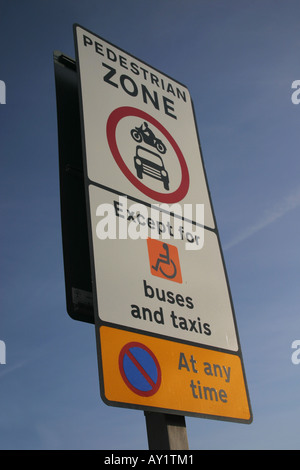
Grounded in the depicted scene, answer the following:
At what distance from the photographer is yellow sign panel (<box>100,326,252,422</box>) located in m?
2.28

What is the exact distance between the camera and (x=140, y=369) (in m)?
2.37

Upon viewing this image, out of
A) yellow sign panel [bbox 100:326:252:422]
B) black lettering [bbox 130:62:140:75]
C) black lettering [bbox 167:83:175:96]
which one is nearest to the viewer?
yellow sign panel [bbox 100:326:252:422]

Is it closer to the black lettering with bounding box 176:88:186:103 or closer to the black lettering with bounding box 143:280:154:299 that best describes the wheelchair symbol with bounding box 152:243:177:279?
the black lettering with bounding box 143:280:154:299

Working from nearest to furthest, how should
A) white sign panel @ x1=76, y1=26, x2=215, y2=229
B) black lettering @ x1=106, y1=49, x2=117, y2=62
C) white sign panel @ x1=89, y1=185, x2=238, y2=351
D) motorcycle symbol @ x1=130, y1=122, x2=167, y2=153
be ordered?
1. white sign panel @ x1=89, y1=185, x2=238, y2=351
2. white sign panel @ x1=76, y1=26, x2=215, y2=229
3. motorcycle symbol @ x1=130, y1=122, x2=167, y2=153
4. black lettering @ x1=106, y1=49, x2=117, y2=62

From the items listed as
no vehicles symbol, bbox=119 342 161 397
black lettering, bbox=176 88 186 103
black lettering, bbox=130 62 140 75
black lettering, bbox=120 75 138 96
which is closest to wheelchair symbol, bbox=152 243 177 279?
no vehicles symbol, bbox=119 342 161 397

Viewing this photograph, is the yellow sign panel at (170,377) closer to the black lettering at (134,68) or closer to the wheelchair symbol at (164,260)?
the wheelchair symbol at (164,260)

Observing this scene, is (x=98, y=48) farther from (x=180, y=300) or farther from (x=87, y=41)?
(x=180, y=300)

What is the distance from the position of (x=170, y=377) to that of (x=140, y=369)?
16cm

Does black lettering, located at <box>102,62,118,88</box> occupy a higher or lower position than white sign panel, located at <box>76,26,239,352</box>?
higher

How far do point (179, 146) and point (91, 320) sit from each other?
4.53 feet

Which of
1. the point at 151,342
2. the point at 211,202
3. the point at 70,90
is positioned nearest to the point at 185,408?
the point at 151,342

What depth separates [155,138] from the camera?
132 inches

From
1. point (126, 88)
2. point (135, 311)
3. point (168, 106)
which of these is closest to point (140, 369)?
point (135, 311)
